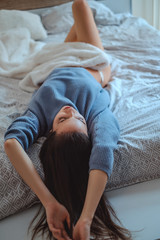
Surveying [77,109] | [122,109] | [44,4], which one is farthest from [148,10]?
[77,109]

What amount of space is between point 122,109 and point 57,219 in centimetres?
68

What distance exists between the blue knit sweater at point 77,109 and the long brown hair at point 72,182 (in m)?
0.05

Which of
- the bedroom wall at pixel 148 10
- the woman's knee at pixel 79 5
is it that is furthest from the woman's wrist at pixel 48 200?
the bedroom wall at pixel 148 10

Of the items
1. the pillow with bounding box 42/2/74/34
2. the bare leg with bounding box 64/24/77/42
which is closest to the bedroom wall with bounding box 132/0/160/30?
the pillow with bounding box 42/2/74/34

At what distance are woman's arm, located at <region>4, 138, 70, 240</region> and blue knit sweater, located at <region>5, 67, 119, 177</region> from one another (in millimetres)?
55

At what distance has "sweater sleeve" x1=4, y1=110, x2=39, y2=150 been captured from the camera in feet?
3.15

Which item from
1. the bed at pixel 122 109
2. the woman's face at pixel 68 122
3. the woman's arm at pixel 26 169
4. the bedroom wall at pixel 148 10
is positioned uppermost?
the woman's face at pixel 68 122

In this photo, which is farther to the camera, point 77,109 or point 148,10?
point 148,10

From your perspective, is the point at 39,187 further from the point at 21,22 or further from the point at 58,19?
the point at 58,19

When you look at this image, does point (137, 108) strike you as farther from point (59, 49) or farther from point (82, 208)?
point (59, 49)

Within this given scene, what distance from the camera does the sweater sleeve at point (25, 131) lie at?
3.15ft

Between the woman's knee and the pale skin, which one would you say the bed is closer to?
the pale skin

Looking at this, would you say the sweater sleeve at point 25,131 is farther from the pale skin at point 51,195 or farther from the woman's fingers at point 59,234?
the woman's fingers at point 59,234

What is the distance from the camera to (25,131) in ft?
3.26
